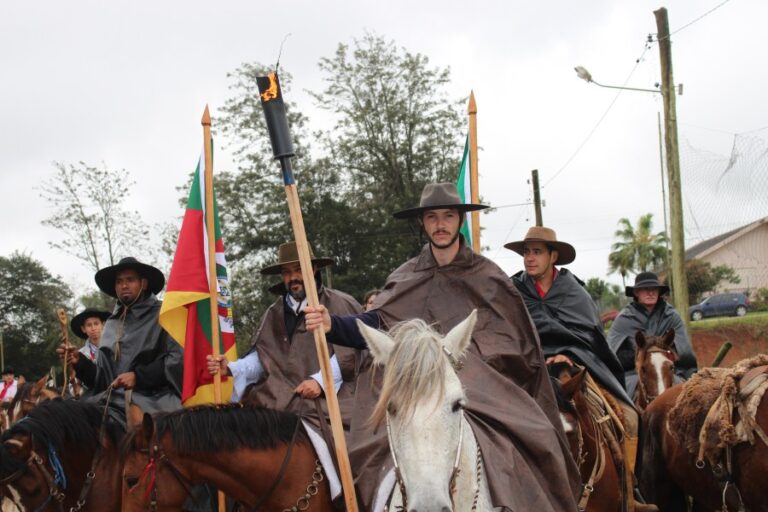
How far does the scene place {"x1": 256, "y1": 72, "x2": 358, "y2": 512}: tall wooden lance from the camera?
4.81 m

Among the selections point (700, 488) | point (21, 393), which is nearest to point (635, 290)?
point (700, 488)

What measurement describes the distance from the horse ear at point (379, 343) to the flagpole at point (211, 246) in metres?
2.60

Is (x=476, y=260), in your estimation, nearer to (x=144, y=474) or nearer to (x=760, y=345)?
(x=144, y=474)

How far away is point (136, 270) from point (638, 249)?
69.5 m

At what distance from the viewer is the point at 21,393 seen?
10.2 metres

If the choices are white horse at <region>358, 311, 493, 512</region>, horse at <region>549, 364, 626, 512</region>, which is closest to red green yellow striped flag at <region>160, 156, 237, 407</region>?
horse at <region>549, 364, 626, 512</region>

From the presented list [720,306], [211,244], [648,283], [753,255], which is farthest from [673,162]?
[720,306]

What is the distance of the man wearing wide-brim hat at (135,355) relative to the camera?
7.37 m

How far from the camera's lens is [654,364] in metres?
8.47

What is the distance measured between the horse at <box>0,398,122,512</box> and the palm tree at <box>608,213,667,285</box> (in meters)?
64.9

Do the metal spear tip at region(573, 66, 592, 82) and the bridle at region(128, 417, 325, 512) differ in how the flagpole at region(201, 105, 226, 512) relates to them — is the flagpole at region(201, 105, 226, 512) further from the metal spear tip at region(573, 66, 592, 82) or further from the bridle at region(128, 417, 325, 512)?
the metal spear tip at region(573, 66, 592, 82)

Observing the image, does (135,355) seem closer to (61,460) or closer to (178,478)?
(61,460)

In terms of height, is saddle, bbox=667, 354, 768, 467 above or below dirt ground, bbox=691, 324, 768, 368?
above

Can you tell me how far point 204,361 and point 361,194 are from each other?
29.3 metres
